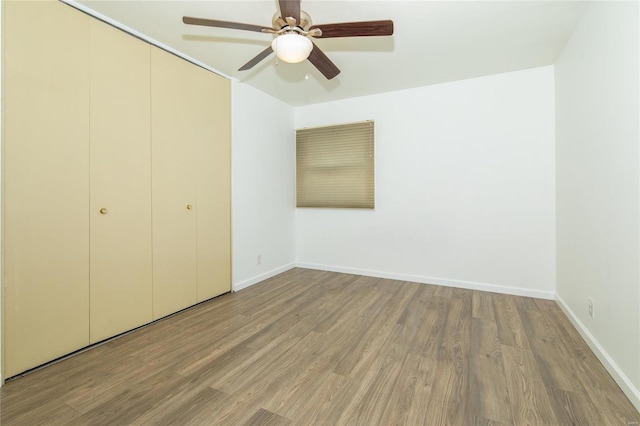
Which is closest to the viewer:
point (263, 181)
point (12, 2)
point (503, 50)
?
point (12, 2)

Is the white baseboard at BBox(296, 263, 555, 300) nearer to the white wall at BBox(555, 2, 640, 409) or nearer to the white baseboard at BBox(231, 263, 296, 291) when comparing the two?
the white baseboard at BBox(231, 263, 296, 291)

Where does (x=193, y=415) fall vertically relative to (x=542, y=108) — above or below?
below

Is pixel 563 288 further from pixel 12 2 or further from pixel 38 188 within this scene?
pixel 12 2

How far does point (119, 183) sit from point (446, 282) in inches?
147

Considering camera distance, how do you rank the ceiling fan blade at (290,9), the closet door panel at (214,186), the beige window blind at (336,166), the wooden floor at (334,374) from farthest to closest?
the beige window blind at (336,166), the closet door panel at (214,186), the ceiling fan blade at (290,9), the wooden floor at (334,374)

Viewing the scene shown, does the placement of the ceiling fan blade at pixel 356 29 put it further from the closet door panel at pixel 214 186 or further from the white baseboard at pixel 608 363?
Answer: the white baseboard at pixel 608 363

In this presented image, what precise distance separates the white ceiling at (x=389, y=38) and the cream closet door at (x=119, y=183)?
0.33 metres

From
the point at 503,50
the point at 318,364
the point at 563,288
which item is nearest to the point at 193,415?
the point at 318,364

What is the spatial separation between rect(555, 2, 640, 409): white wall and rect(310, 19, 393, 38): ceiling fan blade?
1.32 metres

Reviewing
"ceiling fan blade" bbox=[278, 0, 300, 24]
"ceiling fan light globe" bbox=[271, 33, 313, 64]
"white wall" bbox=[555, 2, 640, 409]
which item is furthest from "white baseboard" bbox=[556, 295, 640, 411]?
"ceiling fan blade" bbox=[278, 0, 300, 24]

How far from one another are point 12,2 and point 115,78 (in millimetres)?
625

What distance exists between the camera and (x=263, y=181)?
153 inches

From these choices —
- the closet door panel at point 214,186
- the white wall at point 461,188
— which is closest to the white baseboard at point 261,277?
the closet door panel at point 214,186

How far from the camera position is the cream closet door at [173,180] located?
2.58 meters
